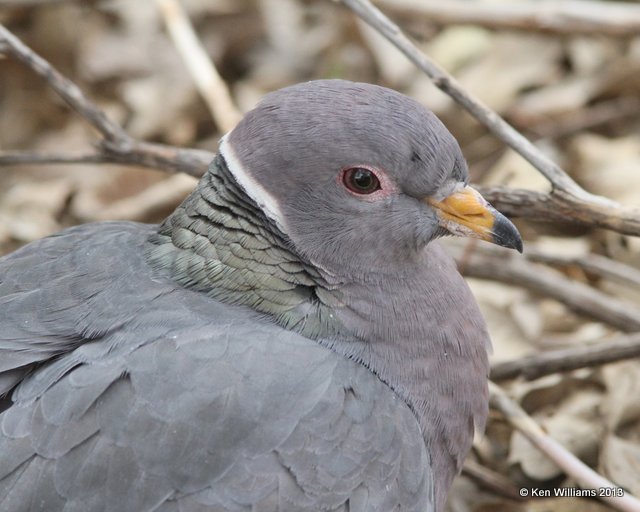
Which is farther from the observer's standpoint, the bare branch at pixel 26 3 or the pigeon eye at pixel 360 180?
the bare branch at pixel 26 3

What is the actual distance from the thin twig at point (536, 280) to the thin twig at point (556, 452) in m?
0.54

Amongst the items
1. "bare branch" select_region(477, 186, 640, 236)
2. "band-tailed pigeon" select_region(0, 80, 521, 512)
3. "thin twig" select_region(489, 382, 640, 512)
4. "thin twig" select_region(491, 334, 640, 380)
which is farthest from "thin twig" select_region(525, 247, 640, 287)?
"band-tailed pigeon" select_region(0, 80, 521, 512)

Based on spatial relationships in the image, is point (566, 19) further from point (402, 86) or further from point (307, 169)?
point (307, 169)

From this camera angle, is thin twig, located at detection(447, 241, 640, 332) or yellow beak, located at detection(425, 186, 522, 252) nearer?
yellow beak, located at detection(425, 186, 522, 252)

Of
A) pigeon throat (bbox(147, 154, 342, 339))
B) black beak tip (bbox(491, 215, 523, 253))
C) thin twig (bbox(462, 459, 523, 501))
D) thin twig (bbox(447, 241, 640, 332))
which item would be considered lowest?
thin twig (bbox(462, 459, 523, 501))

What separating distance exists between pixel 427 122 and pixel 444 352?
0.62 m

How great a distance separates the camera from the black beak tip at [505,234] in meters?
2.76

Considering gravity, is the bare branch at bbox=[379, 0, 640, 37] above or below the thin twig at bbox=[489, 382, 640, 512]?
above

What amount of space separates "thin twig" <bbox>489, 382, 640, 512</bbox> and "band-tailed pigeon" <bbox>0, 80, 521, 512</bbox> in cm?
39

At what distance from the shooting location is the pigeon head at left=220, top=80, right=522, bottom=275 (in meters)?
2.71

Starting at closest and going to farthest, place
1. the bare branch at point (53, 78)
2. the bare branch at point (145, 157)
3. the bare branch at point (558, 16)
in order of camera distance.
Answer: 1. the bare branch at point (53, 78)
2. the bare branch at point (145, 157)
3. the bare branch at point (558, 16)

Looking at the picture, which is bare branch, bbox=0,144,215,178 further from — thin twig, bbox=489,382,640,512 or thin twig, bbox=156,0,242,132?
thin twig, bbox=489,382,640,512

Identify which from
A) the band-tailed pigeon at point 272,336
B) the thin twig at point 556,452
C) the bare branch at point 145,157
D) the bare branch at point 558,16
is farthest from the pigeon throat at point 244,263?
the bare branch at point 558,16

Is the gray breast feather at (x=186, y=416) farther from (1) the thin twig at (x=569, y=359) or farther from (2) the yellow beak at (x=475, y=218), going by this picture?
(1) the thin twig at (x=569, y=359)
